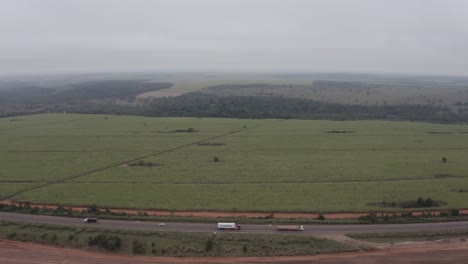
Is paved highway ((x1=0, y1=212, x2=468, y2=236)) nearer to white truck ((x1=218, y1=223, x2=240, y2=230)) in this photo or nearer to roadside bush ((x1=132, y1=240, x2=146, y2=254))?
white truck ((x1=218, y1=223, x2=240, y2=230))

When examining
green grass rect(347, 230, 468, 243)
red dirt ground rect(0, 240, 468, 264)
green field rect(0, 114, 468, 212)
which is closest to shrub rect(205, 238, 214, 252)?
red dirt ground rect(0, 240, 468, 264)

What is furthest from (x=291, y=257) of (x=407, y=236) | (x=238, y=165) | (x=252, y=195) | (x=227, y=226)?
(x=238, y=165)

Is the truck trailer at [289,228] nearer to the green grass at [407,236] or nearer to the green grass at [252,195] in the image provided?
the green grass at [407,236]

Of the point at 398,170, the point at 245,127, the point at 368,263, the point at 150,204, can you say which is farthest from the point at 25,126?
the point at 368,263

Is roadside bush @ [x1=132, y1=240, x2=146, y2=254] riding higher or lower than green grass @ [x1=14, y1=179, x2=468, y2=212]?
lower

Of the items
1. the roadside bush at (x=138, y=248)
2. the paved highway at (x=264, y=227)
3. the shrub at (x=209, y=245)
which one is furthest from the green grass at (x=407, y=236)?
the roadside bush at (x=138, y=248)

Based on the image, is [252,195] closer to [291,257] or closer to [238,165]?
[291,257]

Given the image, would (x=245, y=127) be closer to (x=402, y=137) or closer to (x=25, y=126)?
(x=402, y=137)
